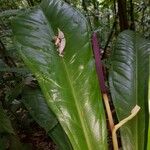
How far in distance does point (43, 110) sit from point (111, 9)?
10.0ft

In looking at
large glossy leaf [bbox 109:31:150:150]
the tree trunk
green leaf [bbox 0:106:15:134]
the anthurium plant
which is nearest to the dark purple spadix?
the anthurium plant

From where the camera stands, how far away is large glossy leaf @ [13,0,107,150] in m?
0.71

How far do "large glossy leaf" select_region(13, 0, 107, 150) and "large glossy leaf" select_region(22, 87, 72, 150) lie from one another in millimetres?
129

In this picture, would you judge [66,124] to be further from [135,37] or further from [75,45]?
[135,37]

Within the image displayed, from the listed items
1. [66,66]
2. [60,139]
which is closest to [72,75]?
[66,66]

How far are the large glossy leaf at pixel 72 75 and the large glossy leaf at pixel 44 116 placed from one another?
0.13 metres

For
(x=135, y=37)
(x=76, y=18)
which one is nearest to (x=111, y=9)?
(x=135, y=37)

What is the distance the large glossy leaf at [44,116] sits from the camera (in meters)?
0.87

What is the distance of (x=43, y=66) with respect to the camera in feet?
2.32

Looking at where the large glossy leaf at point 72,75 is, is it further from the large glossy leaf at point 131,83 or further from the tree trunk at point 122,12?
the tree trunk at point 122,12

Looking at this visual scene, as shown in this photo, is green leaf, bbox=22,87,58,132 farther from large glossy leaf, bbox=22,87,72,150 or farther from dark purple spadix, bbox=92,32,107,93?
dark purple spadix, bbox=92,32,107,93

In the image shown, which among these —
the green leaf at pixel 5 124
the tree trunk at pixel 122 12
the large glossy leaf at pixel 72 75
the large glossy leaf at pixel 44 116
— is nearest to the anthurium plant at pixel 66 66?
the large glossy leaf at pixel 72 75

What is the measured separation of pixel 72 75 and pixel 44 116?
0.24 m

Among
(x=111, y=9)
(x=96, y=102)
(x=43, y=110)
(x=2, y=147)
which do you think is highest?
(x=96, y=102)
